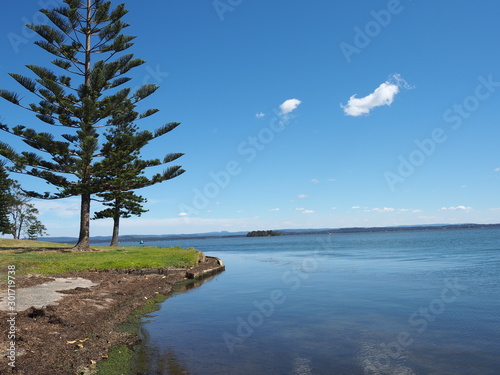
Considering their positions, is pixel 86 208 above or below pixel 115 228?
above

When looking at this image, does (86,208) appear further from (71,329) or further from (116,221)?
(71,329)

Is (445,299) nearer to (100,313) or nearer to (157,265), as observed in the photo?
(100,313)

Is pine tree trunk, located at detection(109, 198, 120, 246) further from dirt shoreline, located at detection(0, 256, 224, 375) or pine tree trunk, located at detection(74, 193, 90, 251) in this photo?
dirt shoreline, located at detection(0, 256, 224, 375)

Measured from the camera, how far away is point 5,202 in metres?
53.1

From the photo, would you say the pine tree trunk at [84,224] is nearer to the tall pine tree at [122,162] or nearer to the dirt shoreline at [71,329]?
the tall pine tree at [122,162]

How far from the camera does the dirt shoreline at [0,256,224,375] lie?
20.6ft

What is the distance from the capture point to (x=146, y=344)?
8266 millimetres

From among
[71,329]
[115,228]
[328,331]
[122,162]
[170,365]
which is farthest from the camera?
[115,228]

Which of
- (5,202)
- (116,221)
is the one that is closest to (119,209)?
(116,221)

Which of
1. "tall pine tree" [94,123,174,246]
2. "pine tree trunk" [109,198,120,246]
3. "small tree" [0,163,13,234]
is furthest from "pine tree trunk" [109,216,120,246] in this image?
"small tree" [0,163,13,234]

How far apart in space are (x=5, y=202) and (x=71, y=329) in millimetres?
54528

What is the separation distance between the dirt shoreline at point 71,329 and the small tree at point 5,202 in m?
45.6

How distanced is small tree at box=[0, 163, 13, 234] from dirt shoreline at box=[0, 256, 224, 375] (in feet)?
149

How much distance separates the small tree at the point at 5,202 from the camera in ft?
170
